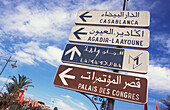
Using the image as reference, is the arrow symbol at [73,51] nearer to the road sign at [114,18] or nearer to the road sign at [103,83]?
the road sign at [103,83]

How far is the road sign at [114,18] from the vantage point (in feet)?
12.4

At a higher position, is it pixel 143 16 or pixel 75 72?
pixel 143 16

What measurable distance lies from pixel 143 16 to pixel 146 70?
6.74ft

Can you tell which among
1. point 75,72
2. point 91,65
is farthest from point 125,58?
point 75,72

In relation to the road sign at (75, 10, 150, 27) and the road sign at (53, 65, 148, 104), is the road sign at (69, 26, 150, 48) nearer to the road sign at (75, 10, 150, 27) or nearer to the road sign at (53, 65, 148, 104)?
the road sign at (75, 10, 150, 27)

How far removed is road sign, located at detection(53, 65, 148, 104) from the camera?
2601mm

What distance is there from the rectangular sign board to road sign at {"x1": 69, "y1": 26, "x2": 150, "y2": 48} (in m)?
0.28

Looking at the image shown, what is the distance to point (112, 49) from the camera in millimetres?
3391

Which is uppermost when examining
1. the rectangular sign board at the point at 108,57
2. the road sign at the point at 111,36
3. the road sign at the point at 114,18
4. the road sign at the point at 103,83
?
the road sign at the point at 114,18

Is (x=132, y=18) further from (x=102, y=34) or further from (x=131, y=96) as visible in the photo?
(x=131, y=96)

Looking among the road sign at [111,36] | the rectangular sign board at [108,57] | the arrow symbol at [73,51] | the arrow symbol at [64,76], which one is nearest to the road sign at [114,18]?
the road sign at [111,36]

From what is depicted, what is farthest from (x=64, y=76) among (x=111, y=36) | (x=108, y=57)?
(x=111, y=36)

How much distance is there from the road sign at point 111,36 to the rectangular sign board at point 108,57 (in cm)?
28

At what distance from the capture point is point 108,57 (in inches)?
129
